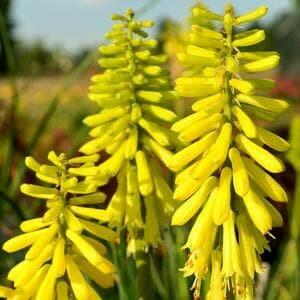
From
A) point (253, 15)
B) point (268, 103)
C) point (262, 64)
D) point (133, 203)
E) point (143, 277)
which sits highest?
point (253, 15)

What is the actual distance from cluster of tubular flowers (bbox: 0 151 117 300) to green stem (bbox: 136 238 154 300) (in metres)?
0.35

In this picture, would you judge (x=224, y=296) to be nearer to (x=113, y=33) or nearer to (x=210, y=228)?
(x=210, y=228)

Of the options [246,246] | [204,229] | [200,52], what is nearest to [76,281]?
[204,229]

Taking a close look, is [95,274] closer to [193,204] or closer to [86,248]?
[86,248]

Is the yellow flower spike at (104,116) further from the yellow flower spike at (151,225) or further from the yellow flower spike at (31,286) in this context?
the yellow flower spike at (31,286)

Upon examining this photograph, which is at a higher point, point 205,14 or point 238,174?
point 205,14

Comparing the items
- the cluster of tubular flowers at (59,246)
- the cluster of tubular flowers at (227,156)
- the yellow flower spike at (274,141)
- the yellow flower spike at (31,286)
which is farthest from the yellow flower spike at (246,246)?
the yellow flower spike at (31,286)

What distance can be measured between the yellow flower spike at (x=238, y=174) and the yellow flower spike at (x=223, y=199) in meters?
0.03

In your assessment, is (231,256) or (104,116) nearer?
(231,256)

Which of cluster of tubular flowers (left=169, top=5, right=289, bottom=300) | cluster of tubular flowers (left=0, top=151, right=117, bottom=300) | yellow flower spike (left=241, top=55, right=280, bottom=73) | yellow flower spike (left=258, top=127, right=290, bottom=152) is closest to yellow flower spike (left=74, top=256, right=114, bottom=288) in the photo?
cluster of tubular flowers (left=0, top=151, right=117, bottom=300)

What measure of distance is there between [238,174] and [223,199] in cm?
8

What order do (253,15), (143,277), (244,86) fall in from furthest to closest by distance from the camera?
(143,277) → (253,15) → (244,86)

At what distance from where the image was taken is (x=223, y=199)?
1.97 metres

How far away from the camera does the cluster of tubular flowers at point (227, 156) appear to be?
198 centimetres
